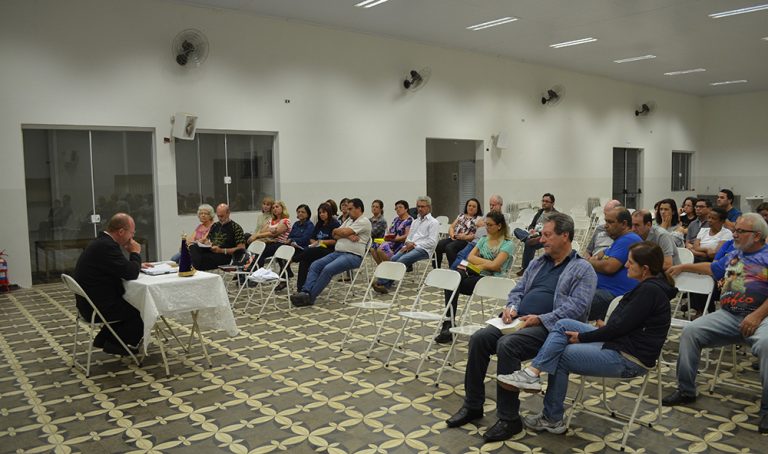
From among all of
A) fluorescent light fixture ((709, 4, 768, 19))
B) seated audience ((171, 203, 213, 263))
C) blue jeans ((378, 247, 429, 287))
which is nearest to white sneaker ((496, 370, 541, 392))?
blue jeans ((378, 247, 429, 287))

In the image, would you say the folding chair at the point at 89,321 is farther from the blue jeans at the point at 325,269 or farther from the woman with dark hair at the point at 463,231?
the woman with dark hair at the point at 463,231

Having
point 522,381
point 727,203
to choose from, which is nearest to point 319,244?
point 522,381

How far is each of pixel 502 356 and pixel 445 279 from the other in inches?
60.9

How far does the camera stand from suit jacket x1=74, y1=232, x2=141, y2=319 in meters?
4.96

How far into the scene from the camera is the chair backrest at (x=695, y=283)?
495cm

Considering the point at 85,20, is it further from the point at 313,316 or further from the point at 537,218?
the point at 537,218

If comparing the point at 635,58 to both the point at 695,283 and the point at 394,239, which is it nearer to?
the point at 394,239

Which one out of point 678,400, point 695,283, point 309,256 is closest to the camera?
point 678,400

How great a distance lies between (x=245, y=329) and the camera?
656 centimetres

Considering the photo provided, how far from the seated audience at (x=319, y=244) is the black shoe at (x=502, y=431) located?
4.65m

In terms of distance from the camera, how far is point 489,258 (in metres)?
5.88

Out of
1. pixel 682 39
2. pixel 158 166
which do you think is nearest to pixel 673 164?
pixel 682 39

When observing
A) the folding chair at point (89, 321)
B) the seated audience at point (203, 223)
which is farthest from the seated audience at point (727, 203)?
the folding chair at point (89, 321)

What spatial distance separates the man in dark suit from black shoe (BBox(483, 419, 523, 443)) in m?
3.18
